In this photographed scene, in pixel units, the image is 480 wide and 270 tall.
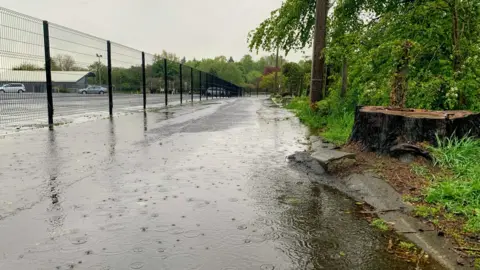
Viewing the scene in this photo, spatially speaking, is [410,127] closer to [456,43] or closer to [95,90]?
[456,43]

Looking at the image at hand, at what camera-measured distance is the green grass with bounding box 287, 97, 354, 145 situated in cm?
755

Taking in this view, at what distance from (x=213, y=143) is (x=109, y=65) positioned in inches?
323

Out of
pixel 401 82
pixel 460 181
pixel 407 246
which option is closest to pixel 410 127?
pixel 460 181

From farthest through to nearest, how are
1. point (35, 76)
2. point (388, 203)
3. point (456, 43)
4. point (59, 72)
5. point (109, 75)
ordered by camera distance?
point (109, 75), point (59, 72), point (35, 76), point (456, 43), point (388, 203)

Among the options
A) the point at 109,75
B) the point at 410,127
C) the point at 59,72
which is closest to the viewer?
the point at 410,127

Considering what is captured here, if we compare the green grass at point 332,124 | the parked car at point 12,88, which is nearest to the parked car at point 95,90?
the parked car at point 12,88

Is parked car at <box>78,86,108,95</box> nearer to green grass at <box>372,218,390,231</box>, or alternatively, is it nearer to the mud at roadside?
the mud at roadside

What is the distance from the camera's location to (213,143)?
7.32m

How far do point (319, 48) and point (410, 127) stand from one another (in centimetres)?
719

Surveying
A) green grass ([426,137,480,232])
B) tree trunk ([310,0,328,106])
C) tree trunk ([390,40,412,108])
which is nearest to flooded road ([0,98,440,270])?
green grass ([426,137,480,232])

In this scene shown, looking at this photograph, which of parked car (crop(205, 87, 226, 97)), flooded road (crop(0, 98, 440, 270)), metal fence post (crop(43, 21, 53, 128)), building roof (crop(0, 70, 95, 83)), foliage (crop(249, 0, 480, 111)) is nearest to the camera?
flooded road (crop(0, 98, 440, 270))

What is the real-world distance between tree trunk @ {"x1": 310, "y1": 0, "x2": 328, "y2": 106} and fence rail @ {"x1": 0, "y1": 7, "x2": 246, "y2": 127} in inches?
287

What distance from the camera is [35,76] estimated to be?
9.56 meters

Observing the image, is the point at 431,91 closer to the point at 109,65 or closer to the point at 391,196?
the point at 391,196
